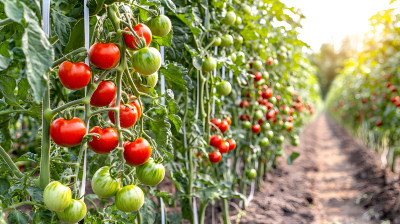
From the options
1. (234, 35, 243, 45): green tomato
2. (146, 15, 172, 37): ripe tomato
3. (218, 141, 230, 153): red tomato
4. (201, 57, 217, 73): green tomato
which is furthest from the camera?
(234, 35, 243, 45): green tomato

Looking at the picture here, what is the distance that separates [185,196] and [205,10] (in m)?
1.02

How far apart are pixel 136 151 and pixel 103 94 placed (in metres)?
0.17

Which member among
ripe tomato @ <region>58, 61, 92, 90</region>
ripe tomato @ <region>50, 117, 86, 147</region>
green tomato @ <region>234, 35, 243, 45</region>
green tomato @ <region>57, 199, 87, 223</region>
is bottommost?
green tomato @ <region>57, 199, 87, 223</region>

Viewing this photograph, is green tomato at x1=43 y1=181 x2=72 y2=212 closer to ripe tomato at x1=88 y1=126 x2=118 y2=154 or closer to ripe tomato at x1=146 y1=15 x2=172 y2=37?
ripe tomato at x1=88 y1=126 x2=118 y2=154

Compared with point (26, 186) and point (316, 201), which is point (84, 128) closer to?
point (26, 186)

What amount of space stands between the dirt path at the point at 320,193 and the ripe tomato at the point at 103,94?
2.23 meters

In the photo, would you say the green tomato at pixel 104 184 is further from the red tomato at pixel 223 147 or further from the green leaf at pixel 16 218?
the red tomato at pixel 223 147

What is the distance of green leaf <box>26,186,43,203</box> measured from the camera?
901 mm

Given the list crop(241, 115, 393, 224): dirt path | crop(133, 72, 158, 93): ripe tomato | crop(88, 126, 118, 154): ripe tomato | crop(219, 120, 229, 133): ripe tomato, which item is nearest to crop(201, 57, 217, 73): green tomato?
crop(219, 120, 229, 133): ripe tomato

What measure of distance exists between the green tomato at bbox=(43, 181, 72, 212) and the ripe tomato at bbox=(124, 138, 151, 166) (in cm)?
18

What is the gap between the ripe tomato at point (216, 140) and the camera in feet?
6.21

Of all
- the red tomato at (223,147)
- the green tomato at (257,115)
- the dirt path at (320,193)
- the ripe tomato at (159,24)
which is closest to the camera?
the ripe tomato at (159,24)

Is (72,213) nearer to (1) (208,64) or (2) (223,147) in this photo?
(1) (208,64)

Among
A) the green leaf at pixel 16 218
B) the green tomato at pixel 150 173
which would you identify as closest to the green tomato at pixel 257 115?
the green tomato at pixel 150 173
